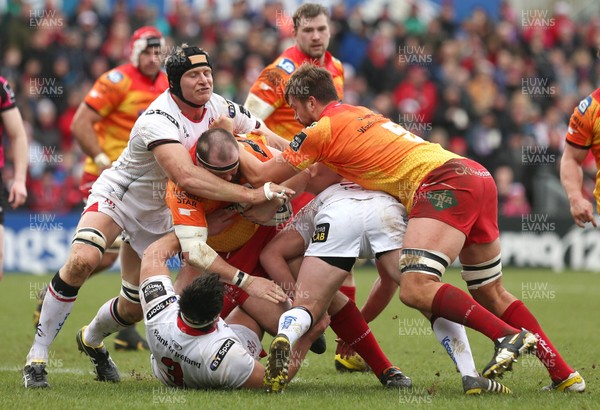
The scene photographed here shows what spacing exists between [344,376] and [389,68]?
44.7 ft

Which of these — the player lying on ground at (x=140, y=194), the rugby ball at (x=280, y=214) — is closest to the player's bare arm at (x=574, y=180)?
the rugby ball at (x=280, y=214)

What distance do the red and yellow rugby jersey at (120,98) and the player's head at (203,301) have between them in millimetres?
4682

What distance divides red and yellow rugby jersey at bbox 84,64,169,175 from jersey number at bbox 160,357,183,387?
14.8 feet

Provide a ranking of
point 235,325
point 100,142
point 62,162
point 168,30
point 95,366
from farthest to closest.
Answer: point 168,30 < point 62,162 < point 100,142 < point 95,366 < point 235,325

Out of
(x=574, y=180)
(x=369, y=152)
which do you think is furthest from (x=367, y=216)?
(x=574, y=180)

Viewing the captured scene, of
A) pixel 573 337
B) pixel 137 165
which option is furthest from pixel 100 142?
pixel 573 337

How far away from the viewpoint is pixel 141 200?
311 inches

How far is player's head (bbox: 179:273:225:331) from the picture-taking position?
20.9 ft

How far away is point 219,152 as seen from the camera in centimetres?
712

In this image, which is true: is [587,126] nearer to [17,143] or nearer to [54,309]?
[54,309]

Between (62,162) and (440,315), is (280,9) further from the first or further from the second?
(440,315)

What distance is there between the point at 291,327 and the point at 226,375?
0.53 metres

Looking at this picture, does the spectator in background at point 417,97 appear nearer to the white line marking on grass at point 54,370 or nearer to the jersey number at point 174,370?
the white line marking on grass at point 54,370

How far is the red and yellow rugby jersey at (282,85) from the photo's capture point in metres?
9.55
